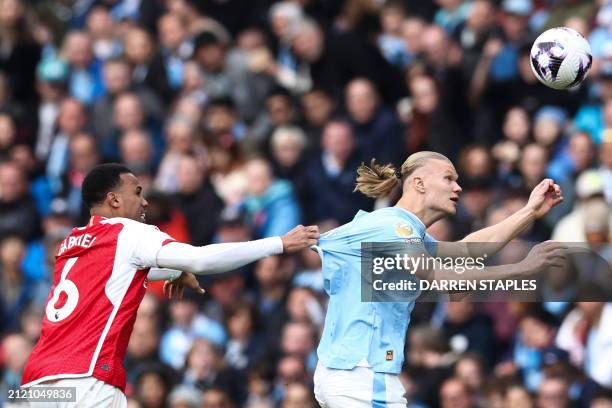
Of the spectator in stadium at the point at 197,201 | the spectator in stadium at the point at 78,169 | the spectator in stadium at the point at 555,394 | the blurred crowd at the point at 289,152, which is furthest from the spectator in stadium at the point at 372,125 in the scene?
the spectator in stadium at the point at 555,394

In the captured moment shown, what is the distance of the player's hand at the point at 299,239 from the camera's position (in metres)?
9.48

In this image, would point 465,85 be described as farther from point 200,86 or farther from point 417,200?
point 417,200

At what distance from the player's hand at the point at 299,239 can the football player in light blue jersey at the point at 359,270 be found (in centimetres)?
34

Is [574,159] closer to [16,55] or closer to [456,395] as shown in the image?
[456,395]

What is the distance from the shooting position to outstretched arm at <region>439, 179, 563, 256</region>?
33.1 feet

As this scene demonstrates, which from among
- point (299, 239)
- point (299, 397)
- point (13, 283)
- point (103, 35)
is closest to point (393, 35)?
point (103, 35)

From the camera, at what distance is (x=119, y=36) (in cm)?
1956

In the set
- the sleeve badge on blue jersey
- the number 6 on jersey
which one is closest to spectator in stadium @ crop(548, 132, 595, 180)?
the sleeve badge on blue jersey

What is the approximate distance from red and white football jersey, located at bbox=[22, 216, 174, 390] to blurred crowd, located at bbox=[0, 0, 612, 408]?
4.08 metres

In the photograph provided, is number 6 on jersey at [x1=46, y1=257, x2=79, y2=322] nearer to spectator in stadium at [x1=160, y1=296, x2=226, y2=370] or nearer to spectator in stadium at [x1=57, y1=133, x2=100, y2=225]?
spectator in stadium at [x1=160, y1=296, x2=226, y2=370]

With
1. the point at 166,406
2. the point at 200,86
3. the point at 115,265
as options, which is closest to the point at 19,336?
the point at 166,406

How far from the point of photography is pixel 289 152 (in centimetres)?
1645

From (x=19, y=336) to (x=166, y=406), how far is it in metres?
2.17

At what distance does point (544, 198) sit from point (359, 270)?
1306 mm
